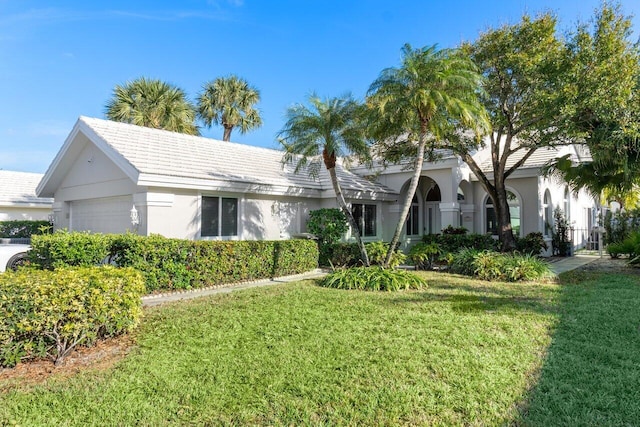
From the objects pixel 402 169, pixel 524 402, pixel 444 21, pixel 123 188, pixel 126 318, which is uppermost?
pixel 444 21

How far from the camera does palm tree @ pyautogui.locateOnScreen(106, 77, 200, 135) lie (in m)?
24.8

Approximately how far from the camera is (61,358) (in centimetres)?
533

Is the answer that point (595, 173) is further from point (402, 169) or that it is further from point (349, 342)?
point (349, 342)

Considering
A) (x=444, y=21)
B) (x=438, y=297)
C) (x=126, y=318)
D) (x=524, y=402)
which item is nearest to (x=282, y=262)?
(x=438, y=297)

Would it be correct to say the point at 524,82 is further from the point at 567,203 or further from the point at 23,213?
the point at 23,213

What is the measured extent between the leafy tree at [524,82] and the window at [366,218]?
5.04m

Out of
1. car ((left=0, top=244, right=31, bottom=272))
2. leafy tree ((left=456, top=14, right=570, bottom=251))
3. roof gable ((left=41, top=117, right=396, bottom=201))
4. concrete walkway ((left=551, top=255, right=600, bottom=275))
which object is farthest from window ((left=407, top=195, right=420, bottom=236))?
car ((left=0, top=244, right=31, bottom=272))

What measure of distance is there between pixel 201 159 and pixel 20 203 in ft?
51.5

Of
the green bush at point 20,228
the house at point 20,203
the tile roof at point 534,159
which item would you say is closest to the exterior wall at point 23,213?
the house at point 20,203

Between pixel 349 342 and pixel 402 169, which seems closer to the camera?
pixel 349 342

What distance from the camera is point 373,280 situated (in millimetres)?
10828

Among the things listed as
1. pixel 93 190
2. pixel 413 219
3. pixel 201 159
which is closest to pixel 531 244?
pixel 413 219

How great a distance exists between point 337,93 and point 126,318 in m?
9.85

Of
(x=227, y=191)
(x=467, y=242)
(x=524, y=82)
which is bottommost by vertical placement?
(x=467, y=242)
